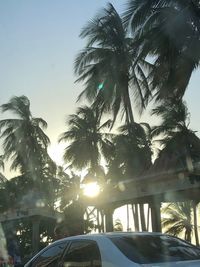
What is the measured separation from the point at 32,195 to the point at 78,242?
39.1 metres

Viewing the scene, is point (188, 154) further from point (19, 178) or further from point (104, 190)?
point (19, 178)

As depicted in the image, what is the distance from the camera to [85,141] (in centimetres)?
4141

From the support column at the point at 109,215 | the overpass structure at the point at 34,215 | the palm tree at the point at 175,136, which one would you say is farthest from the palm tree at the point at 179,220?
the support column at the point at 109,215

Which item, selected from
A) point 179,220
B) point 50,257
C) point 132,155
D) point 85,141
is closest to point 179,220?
point 179,220

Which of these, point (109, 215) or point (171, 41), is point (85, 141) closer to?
point (109, 215)

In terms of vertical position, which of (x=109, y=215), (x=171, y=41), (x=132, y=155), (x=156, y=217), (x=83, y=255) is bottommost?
(x=83, y=255)

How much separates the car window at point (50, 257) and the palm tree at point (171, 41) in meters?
12.5

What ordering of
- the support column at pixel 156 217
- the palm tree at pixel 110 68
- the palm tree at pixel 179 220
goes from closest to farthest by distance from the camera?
the support column at pixel 156 217 → the palm tree at pixel 110 68 → the palm tree at pixel 179 220

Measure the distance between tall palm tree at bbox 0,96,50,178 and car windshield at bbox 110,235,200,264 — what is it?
38649 millimetres

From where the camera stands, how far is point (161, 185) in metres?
17.9

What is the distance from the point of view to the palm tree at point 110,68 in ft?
89.9

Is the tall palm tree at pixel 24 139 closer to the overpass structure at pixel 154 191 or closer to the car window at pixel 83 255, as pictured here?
the overpass structure at pixel 154 191

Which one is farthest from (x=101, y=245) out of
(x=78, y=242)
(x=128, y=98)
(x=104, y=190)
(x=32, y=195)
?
(x=32, y=195)

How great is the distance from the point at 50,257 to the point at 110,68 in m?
21.5
